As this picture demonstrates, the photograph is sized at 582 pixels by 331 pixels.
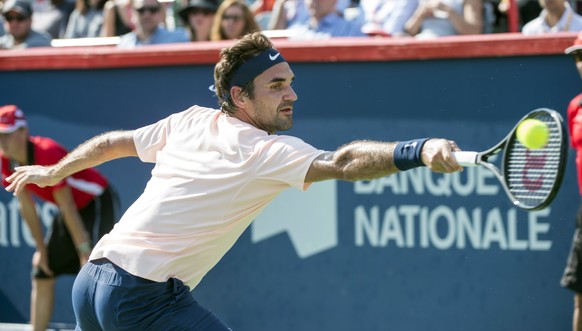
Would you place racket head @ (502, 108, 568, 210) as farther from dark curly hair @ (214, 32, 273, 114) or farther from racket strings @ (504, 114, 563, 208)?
dark curly hair @ (214, 32, 273, 114)

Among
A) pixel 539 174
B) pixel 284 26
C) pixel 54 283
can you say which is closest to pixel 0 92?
pixel 54 283

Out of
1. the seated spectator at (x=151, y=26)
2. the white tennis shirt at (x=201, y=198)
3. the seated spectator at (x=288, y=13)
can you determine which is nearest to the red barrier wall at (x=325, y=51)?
the seated spectator at (x=151, y=26)

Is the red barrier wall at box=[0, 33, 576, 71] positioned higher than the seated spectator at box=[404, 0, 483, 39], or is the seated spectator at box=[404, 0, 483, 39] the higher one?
the seated spectator at box=[404, 0, 483, 39]

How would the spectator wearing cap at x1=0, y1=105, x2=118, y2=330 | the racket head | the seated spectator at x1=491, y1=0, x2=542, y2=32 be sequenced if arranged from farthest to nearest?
the seated spectator at x1=491, y1=0, x2=542, y2=32 → the spectator wearing cap at x1=0, y1=105, x2=118, y2=330 → the racket head

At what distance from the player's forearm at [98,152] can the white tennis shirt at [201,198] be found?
420mm

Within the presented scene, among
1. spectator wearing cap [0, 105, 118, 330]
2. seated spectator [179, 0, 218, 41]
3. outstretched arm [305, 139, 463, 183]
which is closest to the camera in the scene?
Answer: outstretched arm [305, 139, 463, 183]

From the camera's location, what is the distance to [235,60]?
174 inches

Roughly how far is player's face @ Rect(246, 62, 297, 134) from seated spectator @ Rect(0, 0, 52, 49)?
16.1 ft

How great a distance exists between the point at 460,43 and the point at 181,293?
3135 mm

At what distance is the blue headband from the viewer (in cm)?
436

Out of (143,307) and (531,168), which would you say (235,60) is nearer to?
(143,307)

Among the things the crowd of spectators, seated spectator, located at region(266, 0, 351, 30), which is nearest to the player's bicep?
the crowd of spectators

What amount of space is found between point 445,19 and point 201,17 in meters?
2.07

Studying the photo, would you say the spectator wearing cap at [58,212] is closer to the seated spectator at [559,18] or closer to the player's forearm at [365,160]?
the seated spectator at [559,18]
